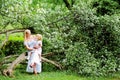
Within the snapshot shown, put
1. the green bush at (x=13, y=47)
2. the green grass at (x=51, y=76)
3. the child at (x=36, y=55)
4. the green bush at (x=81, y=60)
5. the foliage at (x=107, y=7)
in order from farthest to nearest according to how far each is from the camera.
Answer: the green bush at (x=13, y=47) < the foliage at (x=107, y=7) < the green bush at (x=81, y=60) < the child at (x=36, y=55) < the green grass at (x=51, y=76)

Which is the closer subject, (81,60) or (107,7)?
(81,60)

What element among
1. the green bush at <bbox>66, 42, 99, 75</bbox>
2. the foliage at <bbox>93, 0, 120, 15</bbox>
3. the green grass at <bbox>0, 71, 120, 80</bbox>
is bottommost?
the green grass at <bbox>0, 71, 120, 80</bbox>

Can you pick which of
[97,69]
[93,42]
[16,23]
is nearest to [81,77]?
[97,69]

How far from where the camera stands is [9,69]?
13.7 meters

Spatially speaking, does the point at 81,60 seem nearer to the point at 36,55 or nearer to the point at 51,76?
the point at 51,76

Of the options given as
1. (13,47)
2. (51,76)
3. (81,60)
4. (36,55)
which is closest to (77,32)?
(81,60)

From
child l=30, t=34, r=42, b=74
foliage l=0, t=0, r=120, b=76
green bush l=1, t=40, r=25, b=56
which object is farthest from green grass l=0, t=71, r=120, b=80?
green bush l=1, t=40, r=25, b=56

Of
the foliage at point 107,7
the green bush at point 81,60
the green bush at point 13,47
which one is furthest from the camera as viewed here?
the green bush at point 13,47

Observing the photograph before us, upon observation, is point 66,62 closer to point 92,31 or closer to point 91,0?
point 92,31

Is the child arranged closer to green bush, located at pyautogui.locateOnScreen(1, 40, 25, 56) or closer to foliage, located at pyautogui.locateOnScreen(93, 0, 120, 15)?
green bush, located at pyautogui.locateOnScreen(1, 40, 25, 56)

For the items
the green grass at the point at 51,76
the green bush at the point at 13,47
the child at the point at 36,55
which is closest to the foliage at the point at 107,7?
the green grass at the point at 51,76

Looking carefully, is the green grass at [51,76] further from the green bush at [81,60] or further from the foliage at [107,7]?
the foliage at [107,7]

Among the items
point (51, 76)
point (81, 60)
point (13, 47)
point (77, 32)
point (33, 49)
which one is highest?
point (77, 32)

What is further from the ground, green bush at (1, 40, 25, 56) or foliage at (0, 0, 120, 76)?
foliage at (0, 0, 120, 76)
